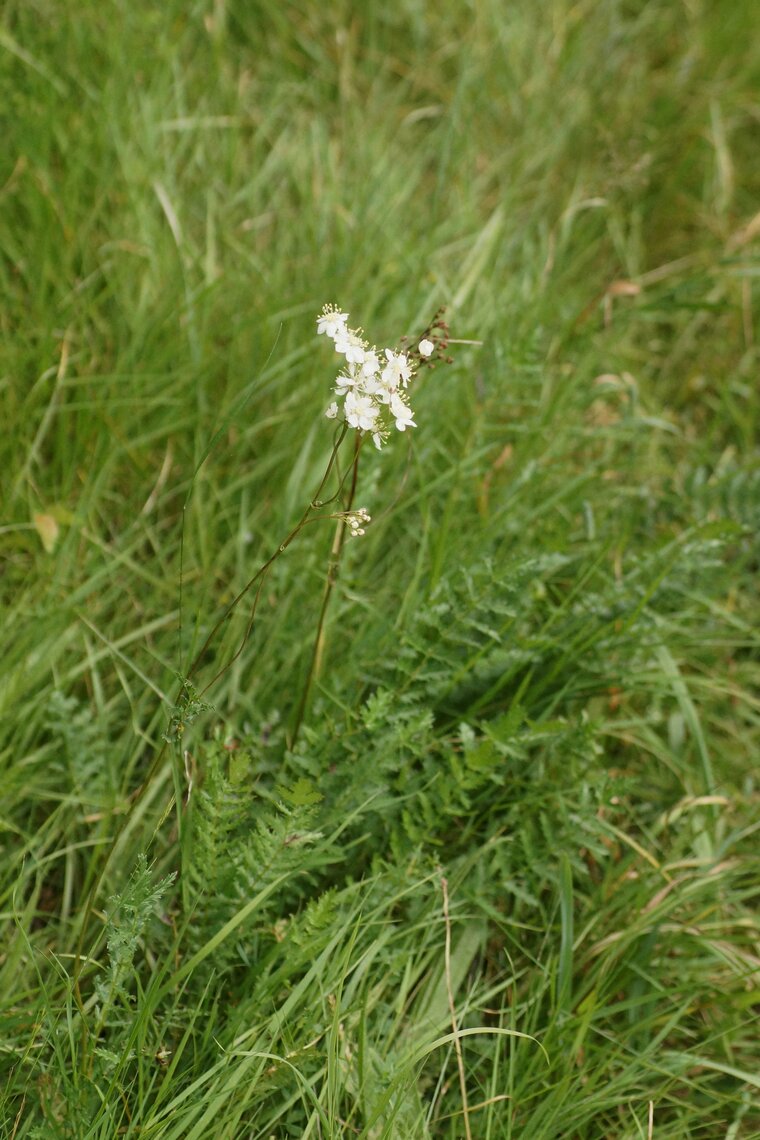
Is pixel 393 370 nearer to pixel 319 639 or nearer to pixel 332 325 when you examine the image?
pixel 332 325

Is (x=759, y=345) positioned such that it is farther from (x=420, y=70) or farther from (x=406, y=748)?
(x=406, y=748)

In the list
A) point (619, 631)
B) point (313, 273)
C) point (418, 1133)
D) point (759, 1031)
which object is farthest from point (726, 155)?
point (418, 1133)

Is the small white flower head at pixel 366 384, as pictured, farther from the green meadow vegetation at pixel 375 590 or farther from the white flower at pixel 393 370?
the green meadow vegetation at pixel 375 590

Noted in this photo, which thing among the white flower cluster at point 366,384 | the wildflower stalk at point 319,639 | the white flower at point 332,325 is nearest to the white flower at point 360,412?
the white flower cluster at point 366,384

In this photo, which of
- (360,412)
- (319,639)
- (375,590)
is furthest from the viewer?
(375,590)

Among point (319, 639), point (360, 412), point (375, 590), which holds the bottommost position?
point (375, 590)

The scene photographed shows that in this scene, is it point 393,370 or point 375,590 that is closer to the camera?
point 393,370

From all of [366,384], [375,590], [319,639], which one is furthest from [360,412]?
[375,590]
